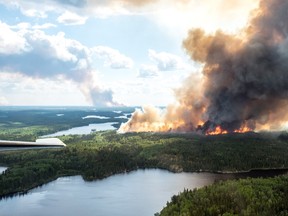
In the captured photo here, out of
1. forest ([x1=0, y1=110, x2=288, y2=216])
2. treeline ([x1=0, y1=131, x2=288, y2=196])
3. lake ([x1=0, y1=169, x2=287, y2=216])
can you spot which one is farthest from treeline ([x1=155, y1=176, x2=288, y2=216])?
treeline ([x1=0, y1=131, x2=288, y2=196])

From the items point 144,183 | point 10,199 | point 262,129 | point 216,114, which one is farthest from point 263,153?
point 10,199

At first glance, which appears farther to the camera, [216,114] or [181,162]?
[216,114]

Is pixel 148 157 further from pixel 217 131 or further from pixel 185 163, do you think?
pixel 217 131

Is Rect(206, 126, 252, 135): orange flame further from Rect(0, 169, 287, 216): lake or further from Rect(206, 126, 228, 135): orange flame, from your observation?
Rect(0, 169, 287, 216): lake

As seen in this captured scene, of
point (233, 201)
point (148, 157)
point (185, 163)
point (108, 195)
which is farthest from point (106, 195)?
point (148, 157)

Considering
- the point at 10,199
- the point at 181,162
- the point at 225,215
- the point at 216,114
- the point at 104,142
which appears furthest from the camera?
the point at 104,142

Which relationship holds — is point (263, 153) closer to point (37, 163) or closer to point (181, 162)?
point (181, 162)
